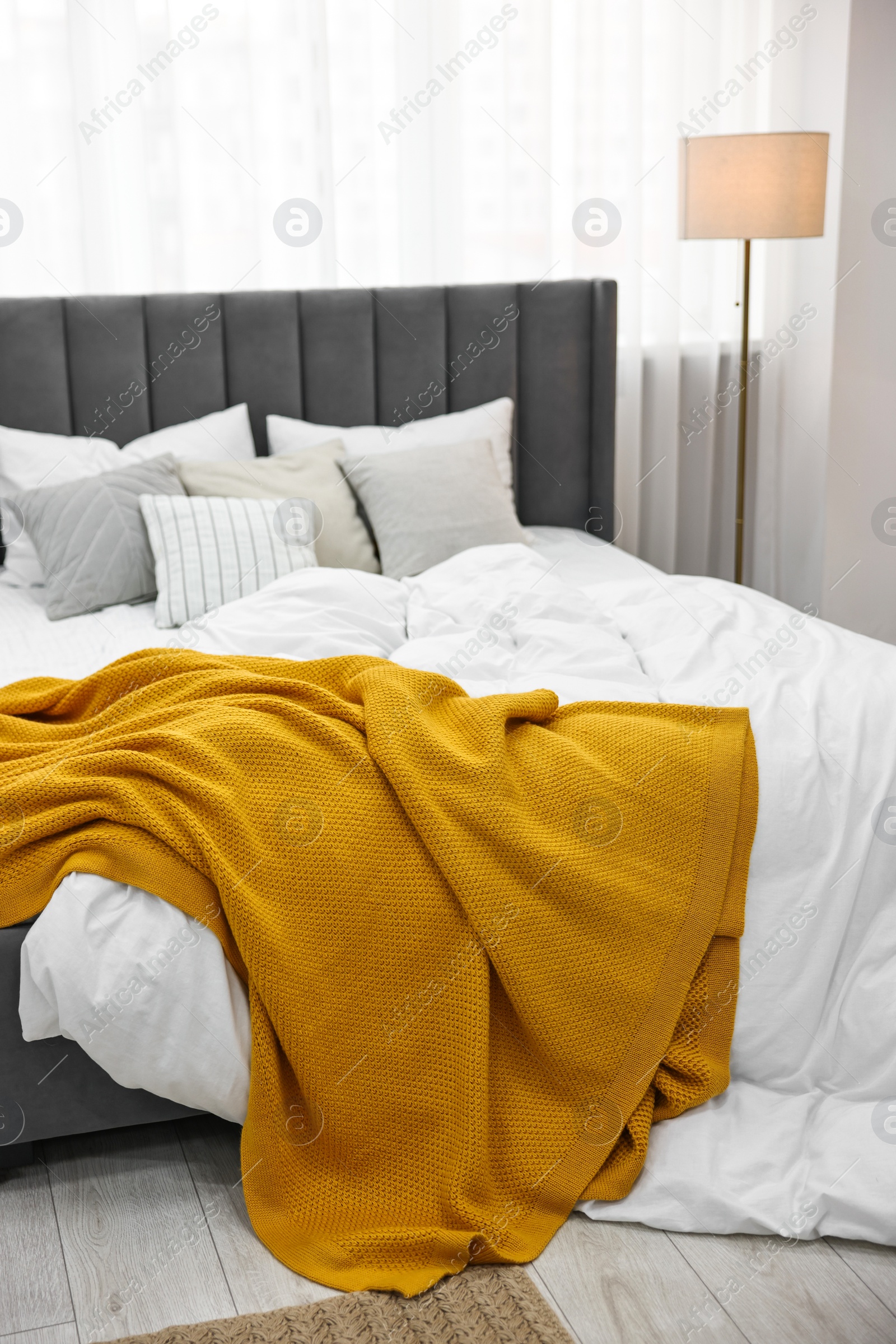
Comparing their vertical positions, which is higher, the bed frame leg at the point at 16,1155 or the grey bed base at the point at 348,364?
the grey bed base at the point at 348,364

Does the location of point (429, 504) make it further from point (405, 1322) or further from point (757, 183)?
point (405, 1322)

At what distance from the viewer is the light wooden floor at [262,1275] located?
53.4 inches

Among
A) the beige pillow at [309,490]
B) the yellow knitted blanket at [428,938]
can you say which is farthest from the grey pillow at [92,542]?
the yellow knitted blanket at [428,938]

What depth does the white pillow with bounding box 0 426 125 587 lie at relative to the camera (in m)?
2.80

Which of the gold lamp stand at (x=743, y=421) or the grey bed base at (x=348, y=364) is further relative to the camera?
the gold lamp stand at (x=743, y=421)

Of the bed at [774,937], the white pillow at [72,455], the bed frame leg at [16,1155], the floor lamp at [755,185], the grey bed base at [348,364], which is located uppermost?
the floor lamp at [755,185]

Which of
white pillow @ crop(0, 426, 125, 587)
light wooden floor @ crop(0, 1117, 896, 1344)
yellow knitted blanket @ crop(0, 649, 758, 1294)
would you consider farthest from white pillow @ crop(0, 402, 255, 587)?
light wooden floor @ crop(0, 1117, 896, 1344)

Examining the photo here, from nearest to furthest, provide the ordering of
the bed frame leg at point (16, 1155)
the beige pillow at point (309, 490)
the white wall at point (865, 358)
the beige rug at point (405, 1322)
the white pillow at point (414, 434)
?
the beige rug at point (405, 1322) < the bed frame leg at point (16, 1155) < the beige pillow at point (309, 490) < the white pillow at point (414, 434) < the white wall at point (865, 358)

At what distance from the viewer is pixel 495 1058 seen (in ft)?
4.99

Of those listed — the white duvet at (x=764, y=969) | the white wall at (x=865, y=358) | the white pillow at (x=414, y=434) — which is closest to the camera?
the white duvet at (x=764, y=969)

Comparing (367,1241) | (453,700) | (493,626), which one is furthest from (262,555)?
(367,1241)

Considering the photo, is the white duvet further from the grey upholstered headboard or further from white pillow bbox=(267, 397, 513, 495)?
the grey upholstered headboard

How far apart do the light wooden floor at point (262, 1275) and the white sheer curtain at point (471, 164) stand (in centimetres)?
240

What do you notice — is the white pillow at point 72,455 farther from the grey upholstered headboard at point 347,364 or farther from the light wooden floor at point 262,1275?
the light wooden floor at point 262,1275
